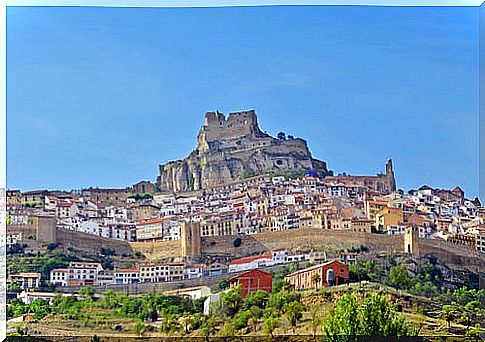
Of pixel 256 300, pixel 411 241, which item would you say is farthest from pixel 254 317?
pixel 411 241

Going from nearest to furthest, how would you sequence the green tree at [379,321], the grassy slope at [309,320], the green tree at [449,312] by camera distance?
the green tree at [379,321]
the grassy slope at [309,320]
the green tree at [449,312]

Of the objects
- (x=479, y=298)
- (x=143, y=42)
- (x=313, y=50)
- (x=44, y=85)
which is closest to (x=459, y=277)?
(x=479, y=298)

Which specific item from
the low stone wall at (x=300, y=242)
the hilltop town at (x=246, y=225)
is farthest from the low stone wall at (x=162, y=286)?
the low stone wall at (x=300, y=242)

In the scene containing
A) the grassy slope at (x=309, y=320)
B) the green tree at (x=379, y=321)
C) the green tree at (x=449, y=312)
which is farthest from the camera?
the green tree at (x=449, y=312)

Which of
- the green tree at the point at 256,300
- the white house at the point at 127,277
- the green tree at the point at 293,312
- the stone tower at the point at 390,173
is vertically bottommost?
the green tree at the point at 293,312

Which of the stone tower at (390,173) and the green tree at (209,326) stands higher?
the stone tower at (390,173)

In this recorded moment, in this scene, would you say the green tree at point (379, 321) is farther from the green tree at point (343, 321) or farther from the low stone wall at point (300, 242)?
the low stone wall at point (300, 242)

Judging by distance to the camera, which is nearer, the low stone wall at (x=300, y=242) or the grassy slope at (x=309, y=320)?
the grassy slope at (x=309, y=320)
